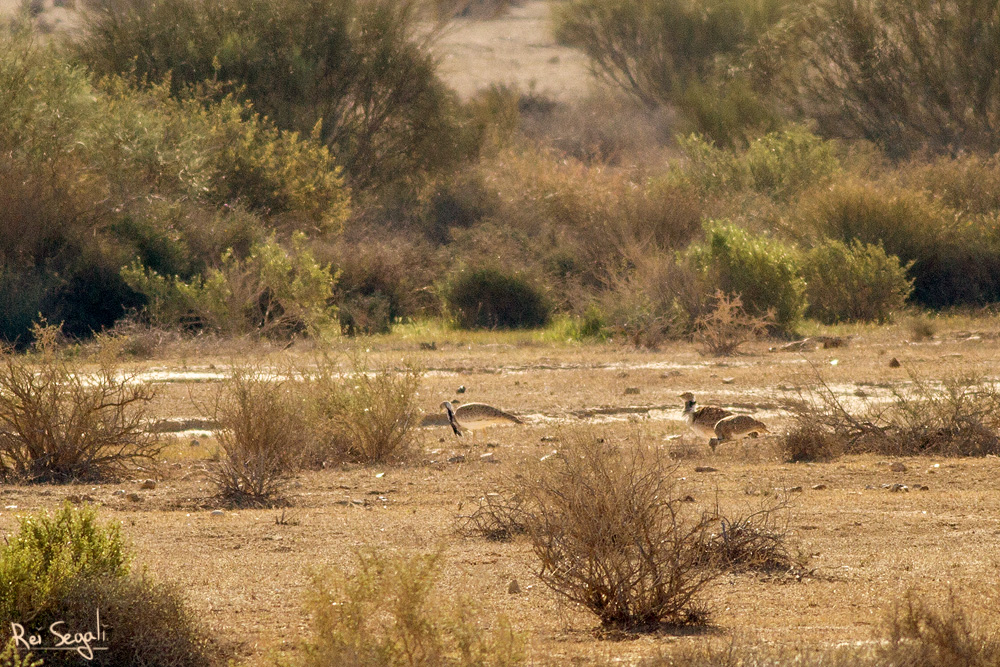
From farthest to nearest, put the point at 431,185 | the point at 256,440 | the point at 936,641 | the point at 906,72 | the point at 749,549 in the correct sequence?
the point at 906,72
the point at 431,185
the point at 256,440
the point at 749,549
the point at 936,641

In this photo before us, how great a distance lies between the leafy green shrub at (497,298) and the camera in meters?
25.4

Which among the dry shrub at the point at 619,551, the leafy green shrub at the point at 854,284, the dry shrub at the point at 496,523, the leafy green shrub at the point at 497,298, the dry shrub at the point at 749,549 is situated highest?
the dry shrub at the point at 619,551

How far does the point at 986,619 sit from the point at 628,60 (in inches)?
2110

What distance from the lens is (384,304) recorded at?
25156 mm

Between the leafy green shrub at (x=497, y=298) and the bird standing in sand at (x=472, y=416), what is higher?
the bird standing in sand at (x=472, y=416)

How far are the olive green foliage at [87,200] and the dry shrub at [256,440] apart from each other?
39.4 ft

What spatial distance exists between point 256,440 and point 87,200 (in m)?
14.1

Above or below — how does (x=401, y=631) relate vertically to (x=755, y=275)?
above

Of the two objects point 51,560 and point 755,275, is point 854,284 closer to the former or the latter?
point 755,275

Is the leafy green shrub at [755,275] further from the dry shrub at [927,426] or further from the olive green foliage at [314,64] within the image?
the olive green foliage at [314,64]

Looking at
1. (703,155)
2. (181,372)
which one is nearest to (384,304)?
(181,372)

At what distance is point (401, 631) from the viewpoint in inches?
165

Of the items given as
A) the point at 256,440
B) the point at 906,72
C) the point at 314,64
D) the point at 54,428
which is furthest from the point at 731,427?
the point at 906,72

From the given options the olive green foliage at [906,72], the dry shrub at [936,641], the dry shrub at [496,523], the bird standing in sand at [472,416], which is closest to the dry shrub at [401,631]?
the dry shrub at [936,641]
